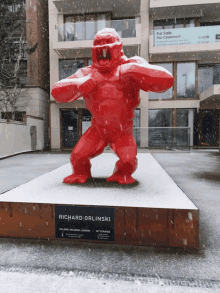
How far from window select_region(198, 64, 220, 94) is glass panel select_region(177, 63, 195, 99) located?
2.73 feet

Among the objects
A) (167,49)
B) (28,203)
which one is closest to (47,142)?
(167,49)

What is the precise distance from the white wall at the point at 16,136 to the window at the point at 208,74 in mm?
8907

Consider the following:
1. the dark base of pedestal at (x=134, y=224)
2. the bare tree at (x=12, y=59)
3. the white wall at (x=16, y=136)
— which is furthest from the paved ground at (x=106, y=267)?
the bare tree at (x=12, y=59)

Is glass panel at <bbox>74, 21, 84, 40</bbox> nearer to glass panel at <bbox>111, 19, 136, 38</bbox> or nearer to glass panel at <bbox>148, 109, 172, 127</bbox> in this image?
glass panel at <bbox>111, 19, 136, 38</bbox>

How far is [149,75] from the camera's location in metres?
1.96

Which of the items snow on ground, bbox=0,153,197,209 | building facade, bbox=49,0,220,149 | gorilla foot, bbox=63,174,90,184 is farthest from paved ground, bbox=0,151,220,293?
building facade, bbox=49,0,220,149

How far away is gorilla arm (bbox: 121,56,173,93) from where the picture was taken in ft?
6.39

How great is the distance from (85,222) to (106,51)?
4.81 ft

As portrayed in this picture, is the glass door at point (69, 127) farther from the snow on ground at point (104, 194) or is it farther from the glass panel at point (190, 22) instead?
the snow on ground at point (104, 194)

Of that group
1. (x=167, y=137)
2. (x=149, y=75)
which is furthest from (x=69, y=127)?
(x=149, y=75)

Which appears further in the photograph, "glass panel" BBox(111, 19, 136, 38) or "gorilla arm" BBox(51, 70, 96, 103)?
"glass panel" BBox(111, 19, 136, 38)

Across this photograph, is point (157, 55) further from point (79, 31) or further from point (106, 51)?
point (106, 51)

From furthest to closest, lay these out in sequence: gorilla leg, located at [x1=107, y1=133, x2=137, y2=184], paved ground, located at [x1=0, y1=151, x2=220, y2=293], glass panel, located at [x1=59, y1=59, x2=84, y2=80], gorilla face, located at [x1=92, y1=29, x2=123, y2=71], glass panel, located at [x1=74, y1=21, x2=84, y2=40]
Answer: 1. glass panel, located at [x1=59, y1=59, x2=84, y2=80]
2. glass panel, located at [x1=74, y1=21, x2=84, y2=40]
3. gorilla leg, located at [x1=107, y1=133, x2=137, y2=184]
4. gorilla face, located at [x1=92, y1=29, x2=123, y2=71]
5. paved ground, located at [x1=0, y1=151, x2=220, y2=293]

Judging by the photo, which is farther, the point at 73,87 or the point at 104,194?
the point at 73,87
